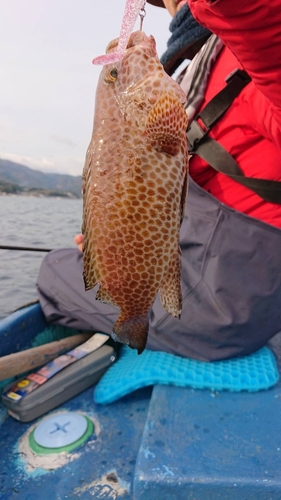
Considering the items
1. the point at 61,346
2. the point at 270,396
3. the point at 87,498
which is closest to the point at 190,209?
the point at 270,396

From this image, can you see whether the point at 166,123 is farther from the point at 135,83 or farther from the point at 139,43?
the point at 139,43

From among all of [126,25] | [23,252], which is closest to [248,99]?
[126,25]

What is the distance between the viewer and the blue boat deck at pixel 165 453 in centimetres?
207

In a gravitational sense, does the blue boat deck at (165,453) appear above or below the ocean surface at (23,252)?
above

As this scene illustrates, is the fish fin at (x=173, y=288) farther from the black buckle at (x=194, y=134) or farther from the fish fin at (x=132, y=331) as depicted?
the black buckle at (x=194, y=134)

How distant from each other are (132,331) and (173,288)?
24 centimetres

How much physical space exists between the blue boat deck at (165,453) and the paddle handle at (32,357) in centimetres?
38

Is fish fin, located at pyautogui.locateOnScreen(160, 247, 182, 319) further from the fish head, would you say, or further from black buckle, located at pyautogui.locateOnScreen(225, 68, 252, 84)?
black buckle, located at pyautogui.locateOnScreen(225, 68, 252, 84)

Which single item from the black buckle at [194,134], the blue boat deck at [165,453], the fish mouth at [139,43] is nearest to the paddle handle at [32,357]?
the blue boat deck at [165,453]

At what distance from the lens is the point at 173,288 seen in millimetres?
1710

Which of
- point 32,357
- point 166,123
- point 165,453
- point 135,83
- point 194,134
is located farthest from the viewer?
point 32,357

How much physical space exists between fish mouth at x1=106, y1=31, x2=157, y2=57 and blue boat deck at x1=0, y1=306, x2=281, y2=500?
1949 millimetres

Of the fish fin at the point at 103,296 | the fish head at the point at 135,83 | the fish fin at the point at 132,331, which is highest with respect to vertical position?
the fish head at the point at 135,83

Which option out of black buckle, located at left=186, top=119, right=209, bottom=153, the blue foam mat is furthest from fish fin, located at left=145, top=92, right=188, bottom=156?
the blue foam mat
